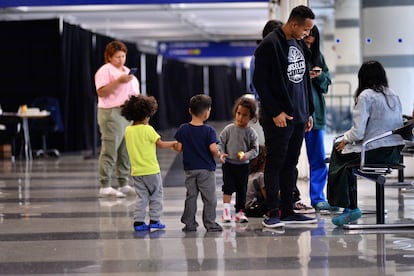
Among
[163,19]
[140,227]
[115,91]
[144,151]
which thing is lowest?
[140,227]

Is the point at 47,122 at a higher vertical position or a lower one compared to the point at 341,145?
lower

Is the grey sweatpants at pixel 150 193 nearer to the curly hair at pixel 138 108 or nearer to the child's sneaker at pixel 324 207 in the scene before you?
the curly hair at pixel 138 108

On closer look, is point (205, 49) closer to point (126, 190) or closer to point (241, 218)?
point (126, 190)

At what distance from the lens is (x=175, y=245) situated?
6.02 m

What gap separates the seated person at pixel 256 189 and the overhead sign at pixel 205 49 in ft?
85.5

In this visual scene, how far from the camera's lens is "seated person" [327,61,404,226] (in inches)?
260

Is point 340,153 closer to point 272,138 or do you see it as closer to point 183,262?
point 272,138

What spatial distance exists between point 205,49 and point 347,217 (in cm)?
2800

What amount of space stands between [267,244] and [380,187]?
106 centimetres

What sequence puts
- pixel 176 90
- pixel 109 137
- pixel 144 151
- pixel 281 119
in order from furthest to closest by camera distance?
pixel 176 90
pixel 109 137
pixel 144 151
pixel 281 119

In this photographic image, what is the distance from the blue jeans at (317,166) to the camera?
774cm

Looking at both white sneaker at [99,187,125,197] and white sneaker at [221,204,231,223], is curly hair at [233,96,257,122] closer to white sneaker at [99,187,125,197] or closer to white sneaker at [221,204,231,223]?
white sneaker at [221,204,231,223]

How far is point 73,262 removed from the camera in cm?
548

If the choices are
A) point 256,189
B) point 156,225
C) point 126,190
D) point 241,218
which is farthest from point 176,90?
point 156,225
